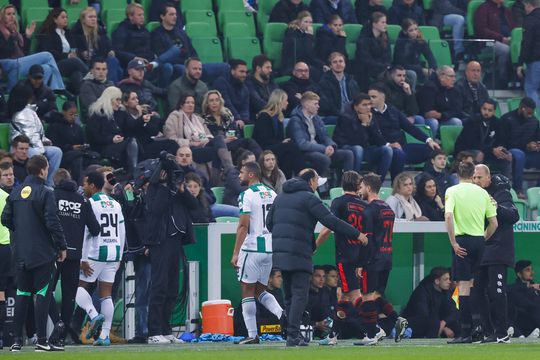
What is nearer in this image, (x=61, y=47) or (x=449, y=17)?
(x=61, y=47)

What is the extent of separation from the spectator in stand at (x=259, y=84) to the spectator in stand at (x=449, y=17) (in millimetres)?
4379

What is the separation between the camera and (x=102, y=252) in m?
17.2

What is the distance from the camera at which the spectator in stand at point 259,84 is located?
72.9 feet

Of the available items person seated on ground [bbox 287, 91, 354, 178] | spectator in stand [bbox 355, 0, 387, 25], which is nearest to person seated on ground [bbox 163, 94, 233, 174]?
person seated on ground [bbox 287, 91, 354, 178]

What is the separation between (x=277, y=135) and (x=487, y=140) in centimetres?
357

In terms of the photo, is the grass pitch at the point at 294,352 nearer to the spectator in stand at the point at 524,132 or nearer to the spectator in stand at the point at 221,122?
the spectator in stand at the point at 221,122

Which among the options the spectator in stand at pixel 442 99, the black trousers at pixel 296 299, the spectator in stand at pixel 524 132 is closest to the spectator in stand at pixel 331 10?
the spectator in stand at pixel 442 99

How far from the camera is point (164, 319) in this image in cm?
1748

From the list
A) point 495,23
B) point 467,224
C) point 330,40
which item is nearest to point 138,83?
point 330,40

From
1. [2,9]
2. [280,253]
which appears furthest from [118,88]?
[280,253]

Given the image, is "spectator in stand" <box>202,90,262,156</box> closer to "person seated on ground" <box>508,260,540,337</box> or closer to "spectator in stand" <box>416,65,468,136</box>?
"spectator in stand" <box>416,65,468,136</box>

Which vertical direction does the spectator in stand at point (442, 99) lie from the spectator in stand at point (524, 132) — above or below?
above

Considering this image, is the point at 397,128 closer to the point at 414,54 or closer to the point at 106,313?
the point at 414,54

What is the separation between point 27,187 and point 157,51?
24.6ft
